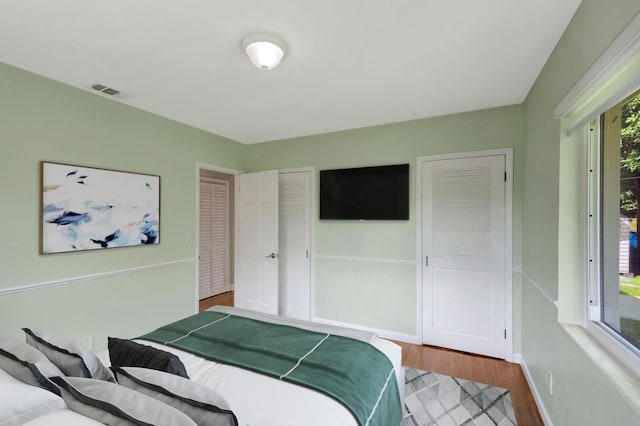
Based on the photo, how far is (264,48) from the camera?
63.7 inches

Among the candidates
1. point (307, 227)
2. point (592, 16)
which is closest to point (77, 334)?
point (307, 227)

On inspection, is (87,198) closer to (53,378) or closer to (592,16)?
(53,378)

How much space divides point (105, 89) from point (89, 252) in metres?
1.39

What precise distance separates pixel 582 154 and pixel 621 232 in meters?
0.51

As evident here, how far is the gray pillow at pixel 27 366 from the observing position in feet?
3.12

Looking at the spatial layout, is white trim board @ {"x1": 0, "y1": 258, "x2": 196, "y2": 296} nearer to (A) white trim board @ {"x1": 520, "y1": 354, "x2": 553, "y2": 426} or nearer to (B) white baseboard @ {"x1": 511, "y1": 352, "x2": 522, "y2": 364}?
(A) white trim board @ {"x1": 520, "y1": 354, "x2": 553, "y2": 426}

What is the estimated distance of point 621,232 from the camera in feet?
3.84

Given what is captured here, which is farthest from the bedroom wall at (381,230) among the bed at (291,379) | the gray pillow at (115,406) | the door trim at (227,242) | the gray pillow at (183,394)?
the gray pillow at (115,406)

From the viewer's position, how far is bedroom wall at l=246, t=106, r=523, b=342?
2.65 meters

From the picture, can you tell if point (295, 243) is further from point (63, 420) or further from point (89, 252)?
point (63, 420)

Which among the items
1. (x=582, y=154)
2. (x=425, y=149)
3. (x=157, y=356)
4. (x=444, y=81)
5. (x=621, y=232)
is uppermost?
(x=444, y=81)

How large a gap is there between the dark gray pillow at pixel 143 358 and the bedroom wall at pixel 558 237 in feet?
5.44

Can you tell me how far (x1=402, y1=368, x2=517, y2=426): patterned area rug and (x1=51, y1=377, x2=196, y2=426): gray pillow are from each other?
167cm

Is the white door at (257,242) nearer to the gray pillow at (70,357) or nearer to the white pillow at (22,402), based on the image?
the gray pillow at (70,357)
